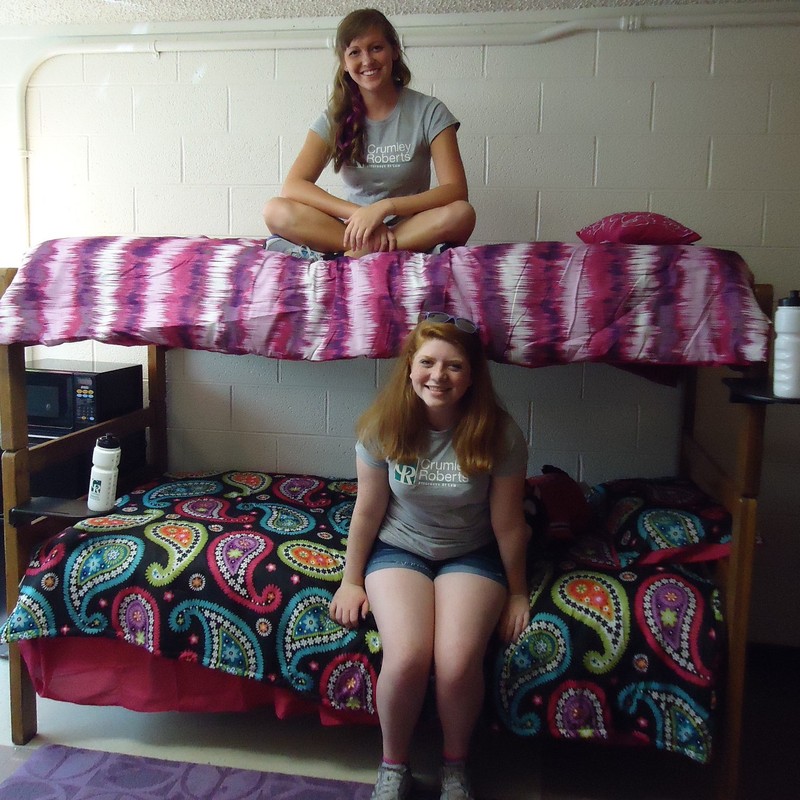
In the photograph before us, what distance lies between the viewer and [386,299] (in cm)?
164

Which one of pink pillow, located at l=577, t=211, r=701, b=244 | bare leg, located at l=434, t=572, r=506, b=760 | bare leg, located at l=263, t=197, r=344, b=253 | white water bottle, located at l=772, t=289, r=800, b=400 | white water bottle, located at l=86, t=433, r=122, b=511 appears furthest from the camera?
white water bottle, located at l=86, t=433, r=122, b=511

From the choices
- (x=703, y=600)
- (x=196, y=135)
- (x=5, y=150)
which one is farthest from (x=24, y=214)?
(x=703, y=600)

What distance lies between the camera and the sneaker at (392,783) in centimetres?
160

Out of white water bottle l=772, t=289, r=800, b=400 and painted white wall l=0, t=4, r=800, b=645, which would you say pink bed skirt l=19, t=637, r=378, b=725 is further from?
white water bottle l=772, t=289, r=800, b=400

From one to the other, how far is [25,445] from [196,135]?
→ 3.99 ft

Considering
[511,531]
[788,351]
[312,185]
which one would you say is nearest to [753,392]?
[788,351]

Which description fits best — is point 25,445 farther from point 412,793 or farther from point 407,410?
point 412,793

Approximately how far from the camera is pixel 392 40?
190 cm

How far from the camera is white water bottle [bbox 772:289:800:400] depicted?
1.46m

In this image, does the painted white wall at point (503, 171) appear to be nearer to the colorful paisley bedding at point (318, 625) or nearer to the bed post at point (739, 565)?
the colorful paisley bedding at point (318, 625)

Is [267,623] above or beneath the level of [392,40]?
beneath

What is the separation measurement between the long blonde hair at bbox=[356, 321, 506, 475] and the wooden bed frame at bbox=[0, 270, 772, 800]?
55 cm

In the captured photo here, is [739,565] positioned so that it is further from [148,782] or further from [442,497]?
[148,782]

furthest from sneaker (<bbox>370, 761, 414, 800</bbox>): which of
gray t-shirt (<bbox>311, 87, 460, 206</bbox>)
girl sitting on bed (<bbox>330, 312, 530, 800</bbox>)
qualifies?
gray t-shirt (<bbox>311, 87, 460, 206</bbox>)
